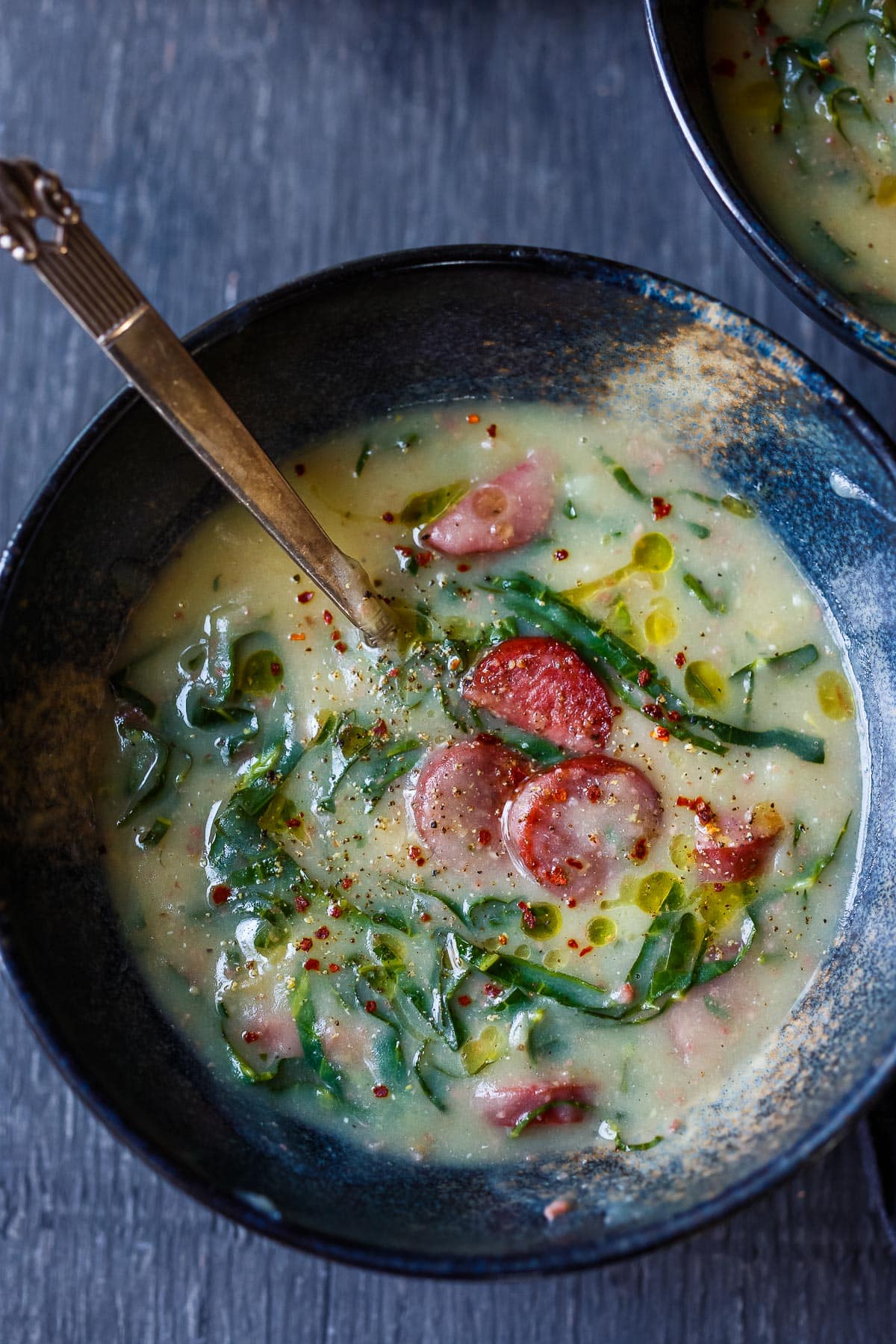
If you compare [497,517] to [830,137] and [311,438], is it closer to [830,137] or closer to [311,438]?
[311,438]

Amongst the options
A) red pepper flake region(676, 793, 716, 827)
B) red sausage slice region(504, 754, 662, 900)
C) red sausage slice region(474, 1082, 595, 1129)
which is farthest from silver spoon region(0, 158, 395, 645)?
red sausage slice region(474, 1082, 595, 1129)

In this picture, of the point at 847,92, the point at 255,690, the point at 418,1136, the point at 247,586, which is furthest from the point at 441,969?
the point at 847,92

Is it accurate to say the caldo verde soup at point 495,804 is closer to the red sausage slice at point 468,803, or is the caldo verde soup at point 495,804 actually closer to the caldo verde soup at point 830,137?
Answer: the red sausage slice at point 468,803

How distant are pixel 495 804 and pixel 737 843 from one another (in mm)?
314

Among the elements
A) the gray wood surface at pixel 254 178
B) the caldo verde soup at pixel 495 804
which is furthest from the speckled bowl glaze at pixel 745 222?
the gray wood surface at pixel 254 178

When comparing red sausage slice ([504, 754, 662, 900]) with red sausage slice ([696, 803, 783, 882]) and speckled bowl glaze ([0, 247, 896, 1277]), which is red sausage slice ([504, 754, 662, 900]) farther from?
speckled bowl glaze ([0, 247, 896, 1277])

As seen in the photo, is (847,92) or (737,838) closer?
(737,838)

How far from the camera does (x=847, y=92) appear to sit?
5.80 feet

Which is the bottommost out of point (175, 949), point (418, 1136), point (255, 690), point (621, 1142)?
point (621, 1142)

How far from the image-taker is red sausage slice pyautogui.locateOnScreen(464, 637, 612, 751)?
163 cm

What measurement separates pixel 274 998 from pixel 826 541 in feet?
3.10

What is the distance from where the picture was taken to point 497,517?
1.70 m

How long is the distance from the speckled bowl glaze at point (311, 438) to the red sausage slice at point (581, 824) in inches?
12.2

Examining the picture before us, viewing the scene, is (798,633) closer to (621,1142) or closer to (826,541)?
(826,541)
